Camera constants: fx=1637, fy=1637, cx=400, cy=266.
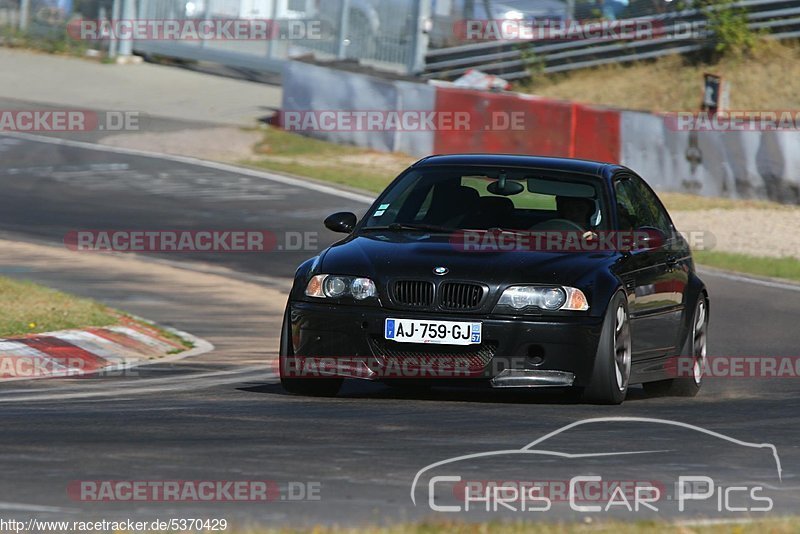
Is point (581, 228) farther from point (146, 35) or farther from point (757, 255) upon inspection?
point (146, 35)

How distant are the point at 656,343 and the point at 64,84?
2845 cm

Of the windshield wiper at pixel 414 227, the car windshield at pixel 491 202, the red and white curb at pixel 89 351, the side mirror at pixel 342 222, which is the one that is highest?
the car windshield at pixel 491 202

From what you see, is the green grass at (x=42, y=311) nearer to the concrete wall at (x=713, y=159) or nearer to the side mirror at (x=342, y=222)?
the side mirror at (x=342, y=222)

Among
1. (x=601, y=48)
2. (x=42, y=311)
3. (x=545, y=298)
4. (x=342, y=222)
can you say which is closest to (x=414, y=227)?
(x=342, y=222)

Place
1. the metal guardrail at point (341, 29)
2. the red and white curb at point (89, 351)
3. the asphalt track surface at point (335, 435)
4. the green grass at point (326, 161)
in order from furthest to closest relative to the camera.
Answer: the metal guardrail at point (341, 29) → the green grass at point (326, 161) → the red and white curb at point (89, 351) → the asphalt track surface at point (335, 435)

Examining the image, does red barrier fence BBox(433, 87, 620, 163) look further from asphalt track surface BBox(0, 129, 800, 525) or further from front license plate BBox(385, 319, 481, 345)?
front license plate BBox(385, 319, 481, 345)

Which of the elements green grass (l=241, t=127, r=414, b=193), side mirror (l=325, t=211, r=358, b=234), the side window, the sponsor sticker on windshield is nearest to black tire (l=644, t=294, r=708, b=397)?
the side window

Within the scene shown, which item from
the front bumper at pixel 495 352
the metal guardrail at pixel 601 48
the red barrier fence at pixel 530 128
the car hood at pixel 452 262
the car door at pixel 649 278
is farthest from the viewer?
the metal guardrail at pixel 601 48

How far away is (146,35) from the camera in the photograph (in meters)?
41.1

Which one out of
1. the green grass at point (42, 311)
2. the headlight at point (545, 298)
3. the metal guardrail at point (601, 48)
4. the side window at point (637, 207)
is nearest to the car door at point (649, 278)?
the side window at point (637, 207)

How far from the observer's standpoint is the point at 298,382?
30.6 ft

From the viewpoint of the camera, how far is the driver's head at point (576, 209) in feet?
32.1

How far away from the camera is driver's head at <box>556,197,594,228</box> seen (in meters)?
9.80

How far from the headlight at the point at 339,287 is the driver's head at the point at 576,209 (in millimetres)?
1511
